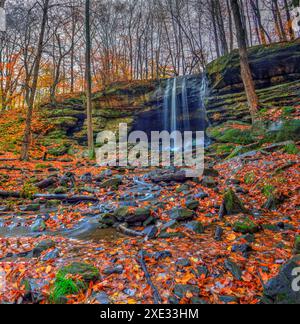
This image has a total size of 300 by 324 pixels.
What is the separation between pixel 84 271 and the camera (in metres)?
2.64

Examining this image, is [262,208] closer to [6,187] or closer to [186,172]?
[186,172]

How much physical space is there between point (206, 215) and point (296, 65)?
522 inches

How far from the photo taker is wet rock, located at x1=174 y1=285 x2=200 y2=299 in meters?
2.30

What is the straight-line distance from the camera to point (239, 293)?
2273 mm

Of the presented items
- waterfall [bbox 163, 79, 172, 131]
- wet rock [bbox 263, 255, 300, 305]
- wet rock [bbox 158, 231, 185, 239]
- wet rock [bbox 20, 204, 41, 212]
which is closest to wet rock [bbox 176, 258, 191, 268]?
wet rock [bbox 158, 231, 185, 239]

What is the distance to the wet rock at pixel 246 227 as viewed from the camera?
3670mm

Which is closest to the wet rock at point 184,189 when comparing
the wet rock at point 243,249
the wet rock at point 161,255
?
the wet rock at point 243,249

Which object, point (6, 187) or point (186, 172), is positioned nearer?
point (6, 187)

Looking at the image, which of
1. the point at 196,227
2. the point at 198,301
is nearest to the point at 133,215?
the point at 196,227

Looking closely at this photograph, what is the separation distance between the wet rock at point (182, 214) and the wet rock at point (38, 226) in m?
2.64

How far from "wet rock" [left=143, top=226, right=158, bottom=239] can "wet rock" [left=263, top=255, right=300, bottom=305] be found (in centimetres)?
201

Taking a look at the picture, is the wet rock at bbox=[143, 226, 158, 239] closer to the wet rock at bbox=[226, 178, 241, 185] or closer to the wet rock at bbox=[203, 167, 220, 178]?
the wet rock at bbox=[226, 178, 241, 185]

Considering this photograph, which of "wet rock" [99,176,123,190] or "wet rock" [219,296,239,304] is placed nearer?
"wet rock" [219,296,239,304]
